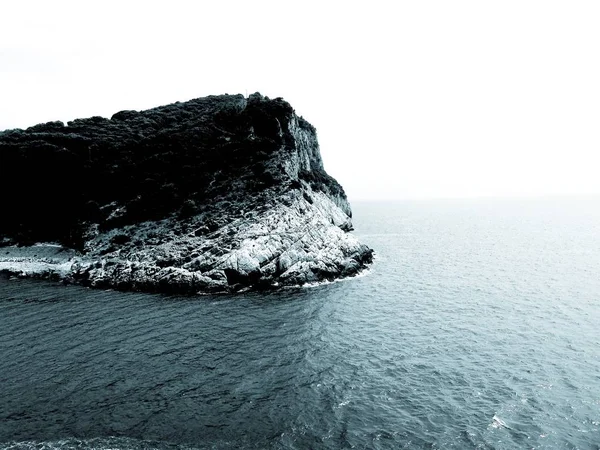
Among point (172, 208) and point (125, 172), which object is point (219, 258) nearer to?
point (172, 208)

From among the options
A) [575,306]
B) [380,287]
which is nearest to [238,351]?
[380,287]

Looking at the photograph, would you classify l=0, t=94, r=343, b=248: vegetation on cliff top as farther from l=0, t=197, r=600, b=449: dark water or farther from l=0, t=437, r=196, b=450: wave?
l=0, t=437, r=196, b=450: wave

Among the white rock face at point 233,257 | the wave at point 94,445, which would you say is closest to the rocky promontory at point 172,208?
the white rock face at point 233,257

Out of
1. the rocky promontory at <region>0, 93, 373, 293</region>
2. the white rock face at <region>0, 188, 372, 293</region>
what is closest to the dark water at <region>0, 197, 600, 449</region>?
the white rock face at <region>0, 188, 372, 293</region>

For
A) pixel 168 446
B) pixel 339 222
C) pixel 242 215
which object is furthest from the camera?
pixel 339 222

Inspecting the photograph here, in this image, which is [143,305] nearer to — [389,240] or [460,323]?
[460,323]

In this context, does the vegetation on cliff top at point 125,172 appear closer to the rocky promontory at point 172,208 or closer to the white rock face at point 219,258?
the rocky promontory at point 172,208
